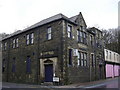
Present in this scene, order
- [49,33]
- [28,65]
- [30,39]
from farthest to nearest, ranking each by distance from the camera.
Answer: [30,39] → [28,65] → [49,33]

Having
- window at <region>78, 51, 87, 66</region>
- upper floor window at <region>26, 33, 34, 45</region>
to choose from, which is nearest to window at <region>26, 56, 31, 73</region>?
upper floor window at <region>26, 33, 34, 45</region>

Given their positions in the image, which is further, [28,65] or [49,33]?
[28,65]

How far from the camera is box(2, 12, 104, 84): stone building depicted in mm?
19719

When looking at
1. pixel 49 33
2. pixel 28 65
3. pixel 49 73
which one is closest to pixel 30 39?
pixel 28 65

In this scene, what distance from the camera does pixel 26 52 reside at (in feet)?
79.8

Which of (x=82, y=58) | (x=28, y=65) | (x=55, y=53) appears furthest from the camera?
(x=28, y=65)

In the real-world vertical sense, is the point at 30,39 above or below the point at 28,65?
above

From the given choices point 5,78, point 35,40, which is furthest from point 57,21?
point 5,78

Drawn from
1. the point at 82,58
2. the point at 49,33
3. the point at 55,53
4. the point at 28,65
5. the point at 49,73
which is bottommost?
the point at 49,73

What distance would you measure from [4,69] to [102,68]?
1767cm

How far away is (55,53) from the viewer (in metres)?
19.9

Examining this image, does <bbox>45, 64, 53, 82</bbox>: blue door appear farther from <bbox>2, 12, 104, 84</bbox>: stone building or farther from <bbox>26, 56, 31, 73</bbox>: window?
<bbox>26, 56, 31, 73</bbox>: window

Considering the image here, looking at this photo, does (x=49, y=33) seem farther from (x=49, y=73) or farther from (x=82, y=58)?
(x=82, y=58)

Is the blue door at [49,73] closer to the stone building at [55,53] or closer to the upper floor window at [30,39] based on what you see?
the stone building at [55,53]
